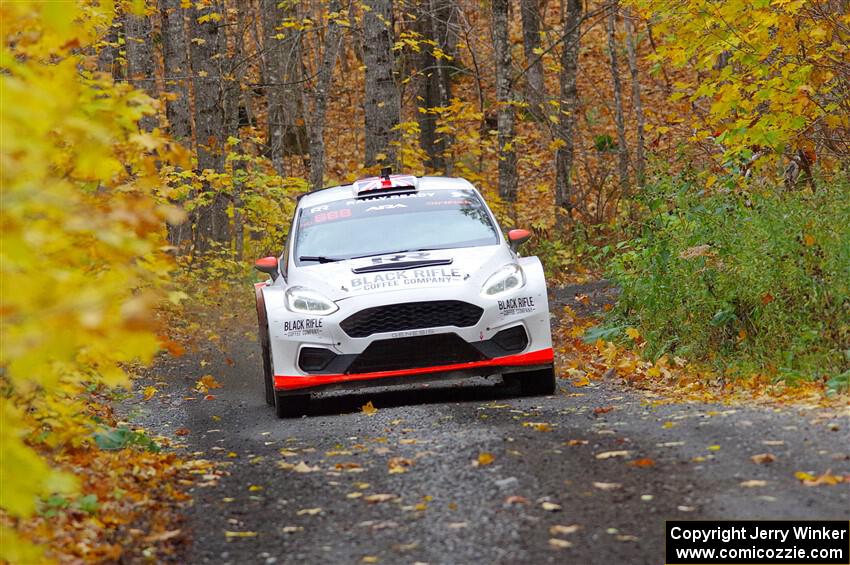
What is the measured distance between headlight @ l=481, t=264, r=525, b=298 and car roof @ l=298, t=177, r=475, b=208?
181 cm

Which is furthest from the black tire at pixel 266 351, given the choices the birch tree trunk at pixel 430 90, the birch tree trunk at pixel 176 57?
the birch tree trunk at pixel 430 90

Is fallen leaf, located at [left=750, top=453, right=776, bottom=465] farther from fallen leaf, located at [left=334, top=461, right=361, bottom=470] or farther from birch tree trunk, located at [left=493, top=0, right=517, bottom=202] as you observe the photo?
birch tree trunk, located at [left=493, top=0, right=517, bottom=202]

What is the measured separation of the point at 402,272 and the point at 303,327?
2.94ft

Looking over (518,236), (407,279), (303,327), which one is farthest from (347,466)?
(518,236)

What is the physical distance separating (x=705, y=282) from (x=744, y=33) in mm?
2816

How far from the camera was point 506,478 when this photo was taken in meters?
6.05

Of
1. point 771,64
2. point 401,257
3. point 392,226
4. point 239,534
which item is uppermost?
point 771,64

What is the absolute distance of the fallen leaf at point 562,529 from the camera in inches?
199

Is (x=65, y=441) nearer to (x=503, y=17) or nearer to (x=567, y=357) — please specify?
(x=567, y=357)

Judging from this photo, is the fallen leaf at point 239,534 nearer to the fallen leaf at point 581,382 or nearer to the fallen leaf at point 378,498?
the fallen leaf at point 378,498

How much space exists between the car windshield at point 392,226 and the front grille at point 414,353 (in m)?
1.17

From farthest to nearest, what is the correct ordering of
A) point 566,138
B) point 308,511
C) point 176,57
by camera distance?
point 566,138 < point 176,57 < point 308,511

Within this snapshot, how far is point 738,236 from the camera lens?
34.2 ft

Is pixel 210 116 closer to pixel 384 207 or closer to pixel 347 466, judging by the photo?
pixel 384 207
